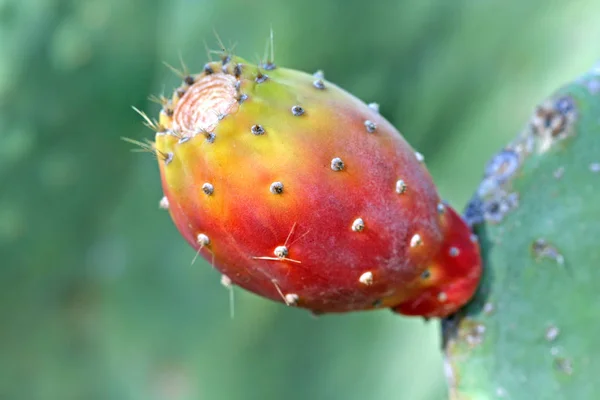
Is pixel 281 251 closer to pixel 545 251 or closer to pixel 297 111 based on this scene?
pixel 297 111

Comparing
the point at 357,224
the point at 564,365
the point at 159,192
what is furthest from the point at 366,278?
the point at 159,192

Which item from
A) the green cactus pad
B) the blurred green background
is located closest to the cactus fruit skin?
the green cactus pad

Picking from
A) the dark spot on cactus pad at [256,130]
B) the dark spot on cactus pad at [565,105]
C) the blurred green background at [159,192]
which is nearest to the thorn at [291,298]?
the dark spot on cactus pad at [256,130]

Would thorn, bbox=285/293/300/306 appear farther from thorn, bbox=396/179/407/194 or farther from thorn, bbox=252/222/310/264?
thorn, bbox=396/179/407/194

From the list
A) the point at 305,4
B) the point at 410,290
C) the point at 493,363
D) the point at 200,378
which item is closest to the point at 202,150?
the point at 410,290

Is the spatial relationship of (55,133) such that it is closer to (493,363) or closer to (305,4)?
(305,4)

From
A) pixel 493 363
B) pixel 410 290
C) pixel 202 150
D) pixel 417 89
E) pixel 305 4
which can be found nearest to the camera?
pixel 202 150
